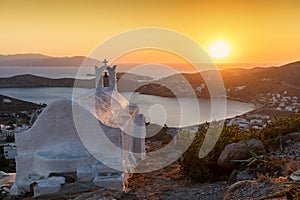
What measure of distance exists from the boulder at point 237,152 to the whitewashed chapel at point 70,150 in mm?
2568

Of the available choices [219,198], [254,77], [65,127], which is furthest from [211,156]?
[254,77]

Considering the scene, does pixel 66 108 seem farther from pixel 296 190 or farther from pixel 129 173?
pixel 296 190

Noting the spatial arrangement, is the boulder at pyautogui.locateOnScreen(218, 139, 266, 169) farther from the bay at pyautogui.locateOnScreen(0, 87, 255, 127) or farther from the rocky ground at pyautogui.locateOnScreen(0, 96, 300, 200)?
the bay at pyautogui.locateOnScreen(0, 87, 255, 127)

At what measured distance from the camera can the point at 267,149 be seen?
942cm

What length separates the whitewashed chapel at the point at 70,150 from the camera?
29.6 ft

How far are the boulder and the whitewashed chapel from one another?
8.42ft

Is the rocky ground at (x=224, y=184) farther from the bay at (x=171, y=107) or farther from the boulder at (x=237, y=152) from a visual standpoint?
the bay at (x=171, y=107)

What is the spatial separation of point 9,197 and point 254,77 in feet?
155

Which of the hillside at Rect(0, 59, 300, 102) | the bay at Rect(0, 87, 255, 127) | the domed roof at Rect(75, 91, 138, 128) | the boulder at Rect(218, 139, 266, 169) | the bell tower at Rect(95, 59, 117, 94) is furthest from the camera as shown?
the hillside at Rect(0, 59, 300, 102)

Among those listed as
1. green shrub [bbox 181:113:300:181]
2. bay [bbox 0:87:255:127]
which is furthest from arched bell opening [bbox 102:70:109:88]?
green shrub [bbox 181:113:300:181]

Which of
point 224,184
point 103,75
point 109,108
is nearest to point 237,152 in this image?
point 224,184

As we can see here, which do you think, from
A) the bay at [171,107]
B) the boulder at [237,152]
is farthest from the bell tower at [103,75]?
the boulder at [237,152]

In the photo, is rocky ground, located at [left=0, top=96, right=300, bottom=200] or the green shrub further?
the green shrub

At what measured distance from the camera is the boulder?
8422mm
